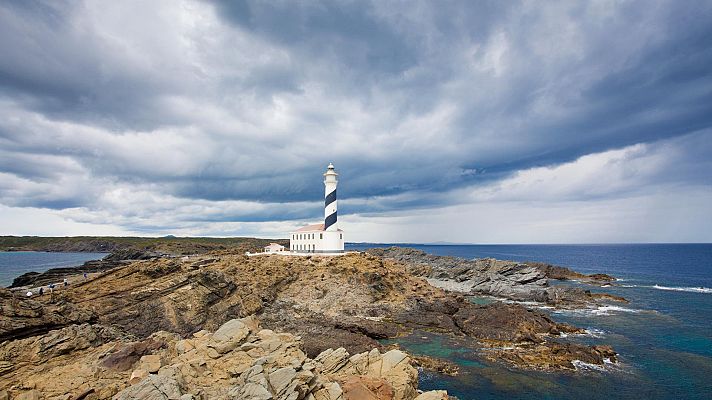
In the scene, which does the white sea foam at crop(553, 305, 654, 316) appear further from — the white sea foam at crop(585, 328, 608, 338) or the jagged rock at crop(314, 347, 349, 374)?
the jagged rock at crop(314, 347, 349, 374)

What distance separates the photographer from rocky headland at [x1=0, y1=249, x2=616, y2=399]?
15484mm

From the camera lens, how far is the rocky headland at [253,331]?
1548 centimetres

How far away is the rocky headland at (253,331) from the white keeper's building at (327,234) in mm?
7016

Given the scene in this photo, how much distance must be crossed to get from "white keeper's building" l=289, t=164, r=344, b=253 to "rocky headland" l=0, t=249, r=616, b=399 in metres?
7.02

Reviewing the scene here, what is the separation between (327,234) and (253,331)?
42117 mm

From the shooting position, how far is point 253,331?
64.7 feet

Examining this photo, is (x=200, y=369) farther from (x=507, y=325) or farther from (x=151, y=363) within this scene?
(x=507, y=325)

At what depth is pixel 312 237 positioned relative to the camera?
207 ft

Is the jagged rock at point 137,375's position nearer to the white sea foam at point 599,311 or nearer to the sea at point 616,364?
the sea at point 616,364

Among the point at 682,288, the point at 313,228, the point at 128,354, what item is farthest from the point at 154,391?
the point at 682,288

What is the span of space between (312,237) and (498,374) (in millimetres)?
41249

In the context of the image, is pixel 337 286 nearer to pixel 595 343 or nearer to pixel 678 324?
pixel 595 343

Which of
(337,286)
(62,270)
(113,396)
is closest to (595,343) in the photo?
(337,286)

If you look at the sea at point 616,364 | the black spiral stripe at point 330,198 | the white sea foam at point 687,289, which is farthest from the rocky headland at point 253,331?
the white sea foam at point 687,289
